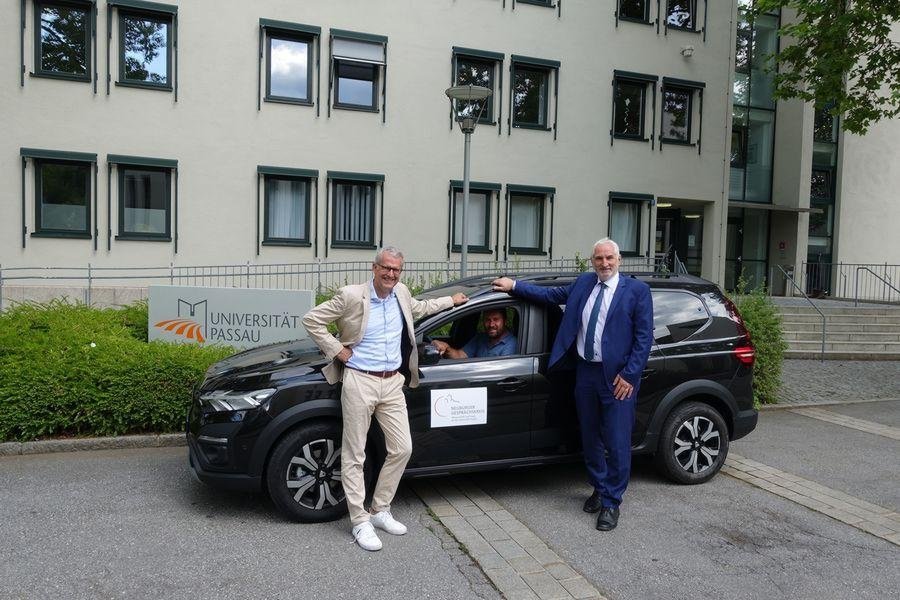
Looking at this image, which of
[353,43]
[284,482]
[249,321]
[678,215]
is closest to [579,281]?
[284,482]

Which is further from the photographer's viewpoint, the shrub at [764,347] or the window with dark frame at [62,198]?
the window with dark frame at [62,198]

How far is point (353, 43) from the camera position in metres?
16.8

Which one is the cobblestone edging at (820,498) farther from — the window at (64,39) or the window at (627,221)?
the window at (64,39)

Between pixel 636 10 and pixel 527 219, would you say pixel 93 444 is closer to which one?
pixel 527 219

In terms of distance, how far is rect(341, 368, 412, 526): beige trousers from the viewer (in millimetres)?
4820

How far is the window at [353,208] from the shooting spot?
17.0 meters

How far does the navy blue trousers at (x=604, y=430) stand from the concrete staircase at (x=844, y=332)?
33.4 ft

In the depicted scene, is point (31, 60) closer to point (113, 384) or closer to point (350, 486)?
point (113, 384)

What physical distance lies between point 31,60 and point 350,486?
44.9ft

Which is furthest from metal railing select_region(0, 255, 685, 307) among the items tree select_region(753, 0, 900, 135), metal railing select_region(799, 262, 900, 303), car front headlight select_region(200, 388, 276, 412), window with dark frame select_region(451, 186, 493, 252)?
metal railing select_region(799, 262, 900, 303)

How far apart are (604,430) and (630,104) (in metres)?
16.4

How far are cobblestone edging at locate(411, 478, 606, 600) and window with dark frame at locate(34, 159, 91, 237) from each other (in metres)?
12.0

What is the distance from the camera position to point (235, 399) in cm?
505

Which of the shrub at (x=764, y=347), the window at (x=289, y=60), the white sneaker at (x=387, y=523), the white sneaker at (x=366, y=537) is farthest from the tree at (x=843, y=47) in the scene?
the white sneaker at (x=366, y=537)
